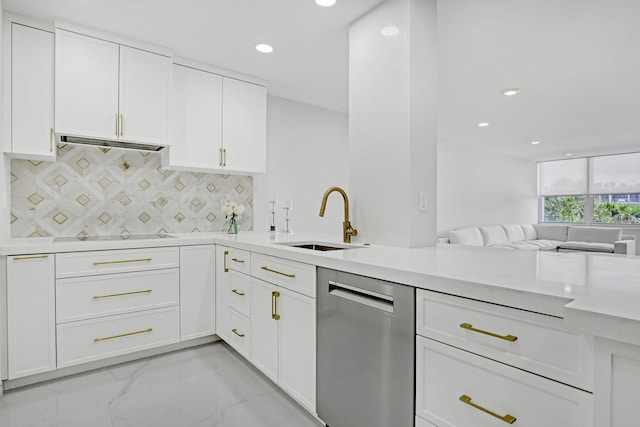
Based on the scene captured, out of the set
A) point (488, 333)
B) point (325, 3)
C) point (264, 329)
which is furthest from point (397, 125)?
point (264, 329)

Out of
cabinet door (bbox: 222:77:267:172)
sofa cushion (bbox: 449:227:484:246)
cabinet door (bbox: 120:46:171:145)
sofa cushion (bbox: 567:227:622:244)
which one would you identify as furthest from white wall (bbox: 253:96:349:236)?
sofa cushion (bbox: 567:227:622:244)

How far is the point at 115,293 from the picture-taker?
7.92 ft

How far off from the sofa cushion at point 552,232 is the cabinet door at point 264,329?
7901mm

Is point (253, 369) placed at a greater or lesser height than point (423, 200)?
lesser

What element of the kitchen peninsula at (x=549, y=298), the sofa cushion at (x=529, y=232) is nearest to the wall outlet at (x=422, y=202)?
the kitchen peninsula at (x=549, y=298)

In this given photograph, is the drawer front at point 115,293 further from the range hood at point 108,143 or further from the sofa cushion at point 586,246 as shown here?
the sofa cushion at point 586,246

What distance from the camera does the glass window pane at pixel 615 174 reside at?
24.0 feet

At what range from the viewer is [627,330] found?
27.0 inches

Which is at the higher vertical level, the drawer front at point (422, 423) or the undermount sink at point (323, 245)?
the undermount sink at point (323, 245)

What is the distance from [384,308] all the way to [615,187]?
885cm

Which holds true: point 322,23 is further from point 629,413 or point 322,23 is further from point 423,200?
point 629,413

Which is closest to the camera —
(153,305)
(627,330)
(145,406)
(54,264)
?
(627,330)

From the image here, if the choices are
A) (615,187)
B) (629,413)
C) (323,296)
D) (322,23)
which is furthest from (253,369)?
(615,187)

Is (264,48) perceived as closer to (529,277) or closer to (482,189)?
(529,277)
